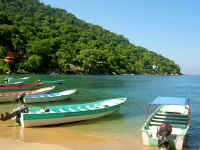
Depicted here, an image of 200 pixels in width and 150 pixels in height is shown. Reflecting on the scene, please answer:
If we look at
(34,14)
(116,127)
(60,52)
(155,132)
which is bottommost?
(116,127)

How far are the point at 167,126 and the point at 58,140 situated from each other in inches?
201

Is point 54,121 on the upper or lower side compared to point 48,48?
lower

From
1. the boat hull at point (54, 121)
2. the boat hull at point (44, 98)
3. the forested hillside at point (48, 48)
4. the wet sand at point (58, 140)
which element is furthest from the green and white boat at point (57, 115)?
the forested hillside at point (48, 48)

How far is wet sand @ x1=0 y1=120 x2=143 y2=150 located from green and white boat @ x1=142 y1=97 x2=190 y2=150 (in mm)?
869

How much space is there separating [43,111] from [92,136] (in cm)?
364

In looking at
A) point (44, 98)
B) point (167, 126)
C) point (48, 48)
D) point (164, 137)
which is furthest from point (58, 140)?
point (48, 48)

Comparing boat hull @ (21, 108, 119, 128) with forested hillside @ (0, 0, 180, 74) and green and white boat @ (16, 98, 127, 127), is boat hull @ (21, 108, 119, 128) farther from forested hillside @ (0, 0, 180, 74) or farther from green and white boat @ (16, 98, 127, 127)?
forested hillside @ (0, 0, 180, 74)

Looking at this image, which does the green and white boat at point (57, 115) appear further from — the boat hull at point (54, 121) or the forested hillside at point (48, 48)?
the forested hillside at point (48, 48)

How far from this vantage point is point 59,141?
10.4 m

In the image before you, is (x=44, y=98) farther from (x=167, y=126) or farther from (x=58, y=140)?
(x=167, y=126)

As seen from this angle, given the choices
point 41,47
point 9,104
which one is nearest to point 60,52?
point 41,47

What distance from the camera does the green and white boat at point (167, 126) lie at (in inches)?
348

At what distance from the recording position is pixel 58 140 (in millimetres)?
10531

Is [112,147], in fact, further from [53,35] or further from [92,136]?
[53,35]
